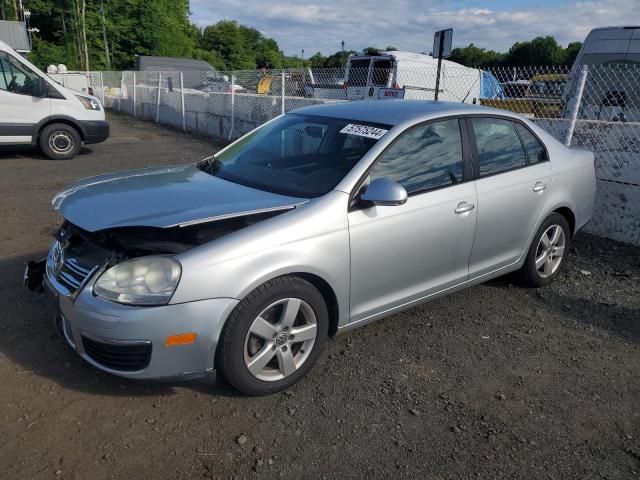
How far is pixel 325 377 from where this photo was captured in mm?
3146

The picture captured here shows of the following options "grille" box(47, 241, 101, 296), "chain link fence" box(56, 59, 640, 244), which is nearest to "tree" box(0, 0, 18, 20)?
"chain link fence" box(56, 59, 640, 244)

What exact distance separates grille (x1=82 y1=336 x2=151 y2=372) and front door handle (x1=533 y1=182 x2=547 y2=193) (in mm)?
3048

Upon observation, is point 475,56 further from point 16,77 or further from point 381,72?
point 16,77

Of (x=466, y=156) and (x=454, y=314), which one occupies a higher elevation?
(x=466, y=156)

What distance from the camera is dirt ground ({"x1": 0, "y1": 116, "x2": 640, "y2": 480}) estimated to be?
96.5 inches

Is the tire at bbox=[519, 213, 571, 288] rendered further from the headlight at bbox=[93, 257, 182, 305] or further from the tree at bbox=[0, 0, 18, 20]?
the tree at bbox=[0, 0, 18, 20]

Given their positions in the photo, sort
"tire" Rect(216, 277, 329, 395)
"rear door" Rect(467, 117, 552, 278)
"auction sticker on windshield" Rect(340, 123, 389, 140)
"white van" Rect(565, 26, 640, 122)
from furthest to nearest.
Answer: "white van" Rect(565, 26, 640, 122) → "rear door" Rect(467, 117, 552, 278) → "auction sticker on windshield" Rect(340, 123, 389, 140) → "tire" Rect(216, 277, 329, 395)

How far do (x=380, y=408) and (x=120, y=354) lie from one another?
1390 mm

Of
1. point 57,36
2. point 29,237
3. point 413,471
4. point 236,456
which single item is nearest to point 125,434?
point 236,456

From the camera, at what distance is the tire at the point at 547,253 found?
4277 mm

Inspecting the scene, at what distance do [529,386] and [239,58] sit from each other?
283 ft

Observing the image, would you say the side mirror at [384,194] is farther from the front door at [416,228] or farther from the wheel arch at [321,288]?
the wheel arch at [321,288]

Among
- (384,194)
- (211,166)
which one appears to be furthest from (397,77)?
(384,194)

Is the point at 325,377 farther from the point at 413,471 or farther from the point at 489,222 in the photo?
the point at 489,222
